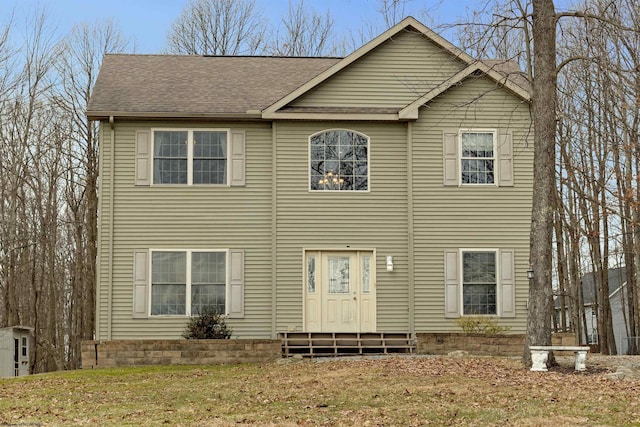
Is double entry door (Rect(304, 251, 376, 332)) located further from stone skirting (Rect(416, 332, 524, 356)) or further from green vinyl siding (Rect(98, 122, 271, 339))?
stone skirting (Rect(416, 332, 524, 356))

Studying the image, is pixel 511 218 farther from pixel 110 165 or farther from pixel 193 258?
pixel 110 165

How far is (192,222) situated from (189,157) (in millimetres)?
1434

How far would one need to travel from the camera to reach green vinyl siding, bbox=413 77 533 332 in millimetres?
20375

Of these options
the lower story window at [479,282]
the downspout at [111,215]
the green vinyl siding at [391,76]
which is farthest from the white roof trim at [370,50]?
the lower story window at [479,282]

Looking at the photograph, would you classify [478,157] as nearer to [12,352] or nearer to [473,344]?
[473,344]

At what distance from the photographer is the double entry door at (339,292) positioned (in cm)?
2023

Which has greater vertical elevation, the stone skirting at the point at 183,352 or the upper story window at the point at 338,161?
the upper story window at the point at 338,161

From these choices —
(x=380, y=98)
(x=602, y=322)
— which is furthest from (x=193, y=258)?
(x=602, y=322)

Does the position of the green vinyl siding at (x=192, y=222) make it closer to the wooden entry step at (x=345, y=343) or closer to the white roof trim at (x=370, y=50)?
the wooden entry step at (x=345, y=343)

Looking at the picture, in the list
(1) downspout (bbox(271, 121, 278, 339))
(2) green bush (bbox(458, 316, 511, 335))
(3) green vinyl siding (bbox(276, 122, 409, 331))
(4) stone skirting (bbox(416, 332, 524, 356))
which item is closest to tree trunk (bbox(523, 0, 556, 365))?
(4) stone skirting (bbox(416, 332, 524, 356))

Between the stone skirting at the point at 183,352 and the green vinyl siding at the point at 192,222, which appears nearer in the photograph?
the stone skirting at the point at 183,352

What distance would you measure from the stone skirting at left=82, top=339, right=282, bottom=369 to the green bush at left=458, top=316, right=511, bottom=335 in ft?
13.8

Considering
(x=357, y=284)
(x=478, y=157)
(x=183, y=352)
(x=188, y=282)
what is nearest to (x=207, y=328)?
(x=183, y=352)

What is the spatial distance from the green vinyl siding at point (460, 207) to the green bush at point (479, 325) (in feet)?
1.03
